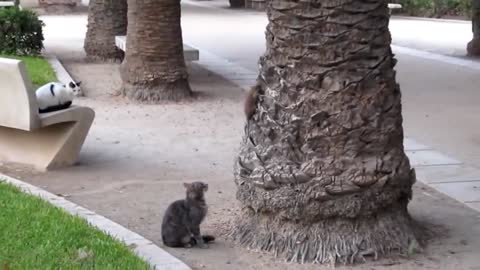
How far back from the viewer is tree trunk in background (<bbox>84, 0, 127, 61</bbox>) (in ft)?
58.2

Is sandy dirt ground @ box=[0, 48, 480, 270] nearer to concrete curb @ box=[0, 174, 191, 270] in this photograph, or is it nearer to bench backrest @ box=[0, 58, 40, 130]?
concrete curb @ box=[0, 174, 191, 270]

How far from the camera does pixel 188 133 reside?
1075 centimetres

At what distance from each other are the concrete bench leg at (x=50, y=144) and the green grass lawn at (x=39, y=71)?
447 centimetres

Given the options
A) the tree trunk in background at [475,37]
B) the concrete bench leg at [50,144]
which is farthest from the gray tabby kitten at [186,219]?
the tree trunk in background at [475,37]

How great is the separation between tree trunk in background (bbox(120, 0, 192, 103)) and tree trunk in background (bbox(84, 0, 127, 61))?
4674 millimetres

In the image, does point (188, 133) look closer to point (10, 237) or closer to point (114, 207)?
point (114, 207)

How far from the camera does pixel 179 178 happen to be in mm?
8422

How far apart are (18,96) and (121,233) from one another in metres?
2.65

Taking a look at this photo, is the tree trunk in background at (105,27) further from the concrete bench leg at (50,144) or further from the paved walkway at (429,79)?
the concrete bench leg at (50,144)

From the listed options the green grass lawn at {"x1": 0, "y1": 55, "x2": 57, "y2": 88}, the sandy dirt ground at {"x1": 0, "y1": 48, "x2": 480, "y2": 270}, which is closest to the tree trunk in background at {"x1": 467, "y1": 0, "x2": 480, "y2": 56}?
the sandy dirt ground at {"x1": 0, "y1": 48, "x2": 480, "y2": 270}

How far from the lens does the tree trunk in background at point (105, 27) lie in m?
17.8

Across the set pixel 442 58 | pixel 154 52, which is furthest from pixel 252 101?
pixel 442 58

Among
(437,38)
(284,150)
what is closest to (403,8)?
(437,38)

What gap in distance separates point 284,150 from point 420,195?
2.26 metres
